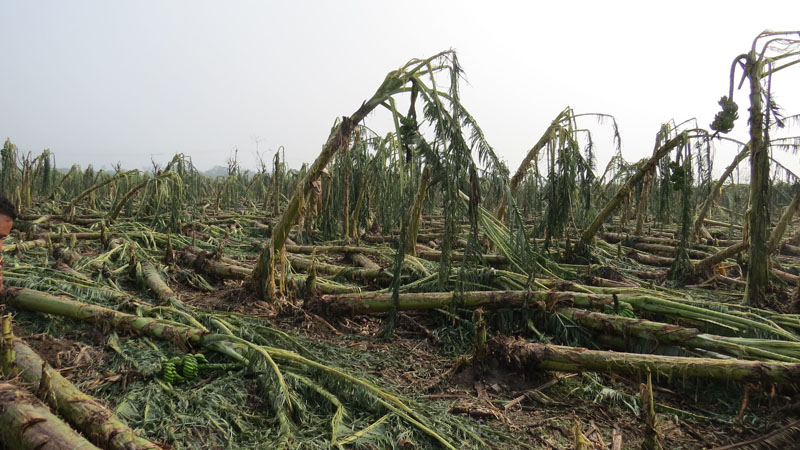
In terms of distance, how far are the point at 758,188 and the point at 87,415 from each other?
5.47 m

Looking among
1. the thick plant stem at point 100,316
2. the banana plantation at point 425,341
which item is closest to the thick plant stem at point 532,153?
the banana plantation at point 425,341

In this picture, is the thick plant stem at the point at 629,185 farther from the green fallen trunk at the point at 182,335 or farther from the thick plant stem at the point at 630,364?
the green fallen trunk at the point at 182,335

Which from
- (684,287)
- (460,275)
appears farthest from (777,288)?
(460,275)

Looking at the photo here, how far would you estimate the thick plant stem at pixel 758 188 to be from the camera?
4223mm

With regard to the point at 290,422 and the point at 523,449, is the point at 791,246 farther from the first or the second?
the point at 290,422

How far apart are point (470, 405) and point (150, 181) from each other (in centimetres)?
782

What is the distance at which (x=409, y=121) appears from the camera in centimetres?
394

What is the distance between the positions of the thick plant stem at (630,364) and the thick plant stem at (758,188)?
7.39ft

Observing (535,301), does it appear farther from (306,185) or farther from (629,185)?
(629,185)

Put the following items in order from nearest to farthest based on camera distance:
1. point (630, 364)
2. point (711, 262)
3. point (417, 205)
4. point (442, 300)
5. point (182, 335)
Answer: point (630, 364), point (182, 335), point (442, 300), point (417, 205), point (711, 262)

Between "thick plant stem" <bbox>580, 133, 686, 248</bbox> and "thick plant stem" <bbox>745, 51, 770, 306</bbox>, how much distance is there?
3.90 ft

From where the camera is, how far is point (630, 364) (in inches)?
111

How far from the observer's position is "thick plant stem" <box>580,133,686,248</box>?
5.69 metres

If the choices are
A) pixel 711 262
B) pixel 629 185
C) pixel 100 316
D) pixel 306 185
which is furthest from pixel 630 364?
pixel 711 262
